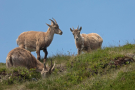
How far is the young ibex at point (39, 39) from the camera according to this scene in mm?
14409

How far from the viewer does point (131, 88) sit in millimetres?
6707

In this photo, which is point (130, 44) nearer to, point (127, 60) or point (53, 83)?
point (127, 60)

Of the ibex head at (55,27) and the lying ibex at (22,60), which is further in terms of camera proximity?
the ibex head at (55,27)

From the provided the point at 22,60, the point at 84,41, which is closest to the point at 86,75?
the point at 22,60

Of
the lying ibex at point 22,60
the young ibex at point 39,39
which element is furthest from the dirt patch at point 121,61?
the young ibex at point 39,39

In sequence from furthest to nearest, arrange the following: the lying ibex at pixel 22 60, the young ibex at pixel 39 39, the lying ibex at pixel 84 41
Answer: the young ibex at pixel 39 39 → the lying ibex at pixel 84 41 → the lying ibex at pixel 22 60

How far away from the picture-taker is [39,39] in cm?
1449

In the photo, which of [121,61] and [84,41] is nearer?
[121,61]

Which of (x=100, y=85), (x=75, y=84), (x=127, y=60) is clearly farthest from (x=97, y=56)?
(x=100, y=85)

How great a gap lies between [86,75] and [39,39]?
6266 millimetres

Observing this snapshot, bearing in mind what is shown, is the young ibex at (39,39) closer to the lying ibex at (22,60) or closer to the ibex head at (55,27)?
the ibex head at (55,27)

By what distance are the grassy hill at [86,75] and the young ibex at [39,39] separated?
255 cm

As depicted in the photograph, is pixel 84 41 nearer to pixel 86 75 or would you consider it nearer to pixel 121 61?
pixel 121 61

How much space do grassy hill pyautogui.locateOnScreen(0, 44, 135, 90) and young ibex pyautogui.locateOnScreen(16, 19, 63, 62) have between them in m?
2.55
